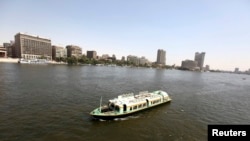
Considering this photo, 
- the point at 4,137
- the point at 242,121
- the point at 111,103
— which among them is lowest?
the point at 242,121

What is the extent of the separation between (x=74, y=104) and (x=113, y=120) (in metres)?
17.1

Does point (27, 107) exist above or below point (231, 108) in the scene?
above

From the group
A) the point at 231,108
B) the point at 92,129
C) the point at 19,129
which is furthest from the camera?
the point at 231,108

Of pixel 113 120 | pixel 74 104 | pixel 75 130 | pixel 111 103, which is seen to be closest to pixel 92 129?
pixel 75 130

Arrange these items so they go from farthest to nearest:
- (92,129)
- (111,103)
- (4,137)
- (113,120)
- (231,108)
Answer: (231,108)
(111,103)
(113,120)
(92,129)
(4,137)

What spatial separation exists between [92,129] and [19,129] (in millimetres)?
15158

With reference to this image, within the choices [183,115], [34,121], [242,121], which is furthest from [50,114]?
[242,121]

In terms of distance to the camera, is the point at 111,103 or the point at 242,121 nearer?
the point at 111,103

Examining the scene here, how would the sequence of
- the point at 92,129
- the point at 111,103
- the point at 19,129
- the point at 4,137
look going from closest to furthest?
the point at 4,137
the point at 19,129
the point at 92,129
the point at 111,103

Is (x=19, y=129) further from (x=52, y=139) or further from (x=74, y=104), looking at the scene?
(x=74, y=104)

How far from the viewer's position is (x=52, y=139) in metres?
29.7

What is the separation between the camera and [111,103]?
4388 cm

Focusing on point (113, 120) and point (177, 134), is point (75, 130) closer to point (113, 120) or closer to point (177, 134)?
point (113, 120)

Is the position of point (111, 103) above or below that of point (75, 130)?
above
